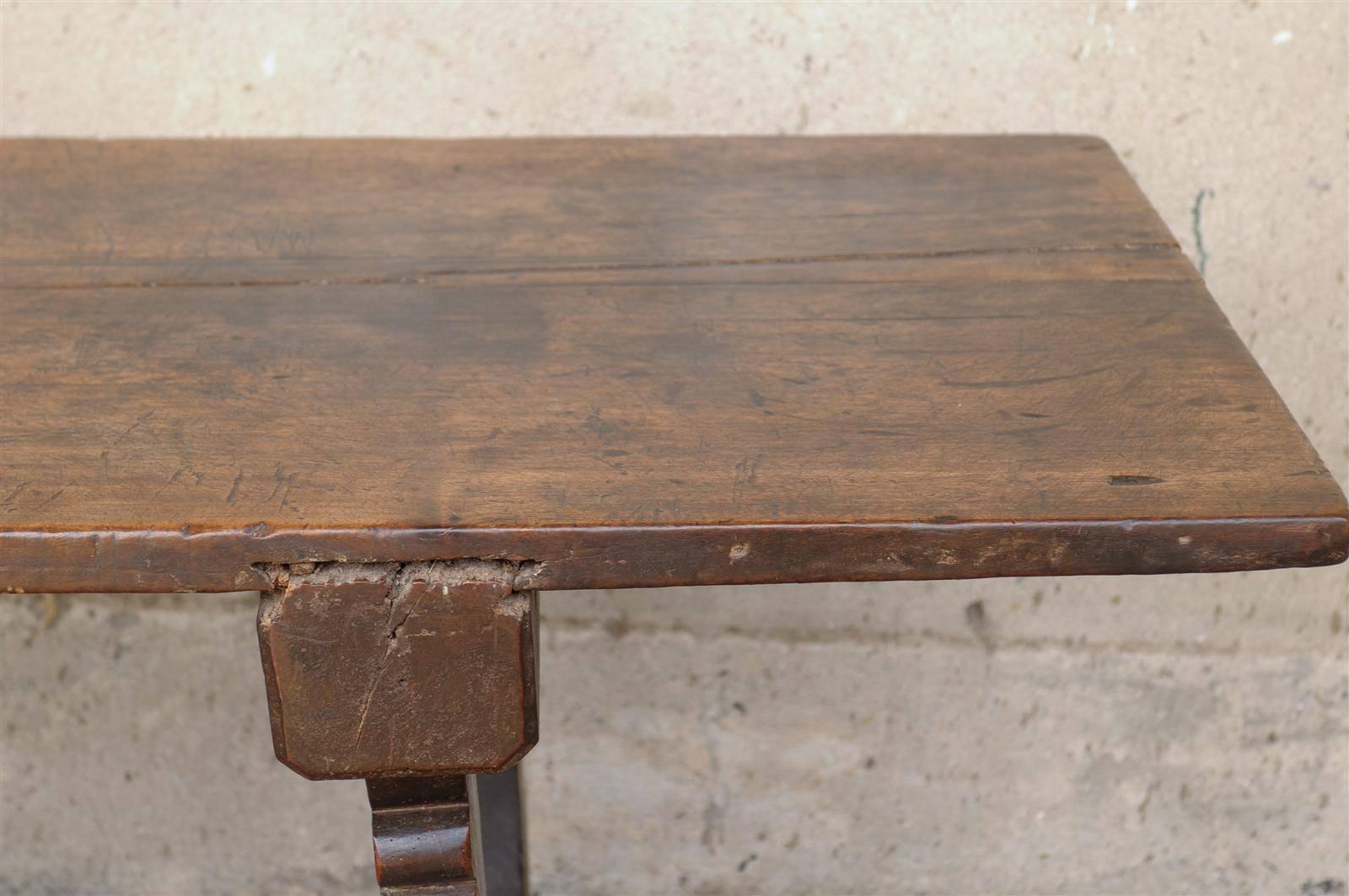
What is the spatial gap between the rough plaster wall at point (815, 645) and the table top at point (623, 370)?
21cm

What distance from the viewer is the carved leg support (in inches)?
26.7

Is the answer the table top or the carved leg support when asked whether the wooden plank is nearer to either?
the table top

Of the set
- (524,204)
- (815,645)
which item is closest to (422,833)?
(524,204)

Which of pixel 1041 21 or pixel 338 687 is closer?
A: pixel 338 687

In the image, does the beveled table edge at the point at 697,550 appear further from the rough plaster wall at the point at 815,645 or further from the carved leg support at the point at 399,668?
the rough plaster wall at the point at 815,645

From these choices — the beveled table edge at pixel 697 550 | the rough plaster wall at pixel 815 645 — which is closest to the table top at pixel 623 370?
the beveled table edge at pixel 697 550

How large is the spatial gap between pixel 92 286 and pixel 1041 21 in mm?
949

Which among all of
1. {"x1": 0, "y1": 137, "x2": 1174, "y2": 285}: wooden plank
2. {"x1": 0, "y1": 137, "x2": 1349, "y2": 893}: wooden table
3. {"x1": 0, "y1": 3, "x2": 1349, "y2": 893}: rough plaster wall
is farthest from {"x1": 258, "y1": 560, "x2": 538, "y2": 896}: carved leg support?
{"x1": 0, "y1": 3, "x2": 1349, "y2": 893}: rough plaster wall

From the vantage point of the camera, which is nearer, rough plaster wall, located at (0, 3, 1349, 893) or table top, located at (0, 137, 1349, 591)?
table top, located at (0, 137, 1349, 591)

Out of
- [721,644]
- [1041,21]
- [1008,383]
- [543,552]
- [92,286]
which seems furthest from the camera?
[721,644]

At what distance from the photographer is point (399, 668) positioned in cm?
69

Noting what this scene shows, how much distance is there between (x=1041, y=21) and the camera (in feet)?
4.11

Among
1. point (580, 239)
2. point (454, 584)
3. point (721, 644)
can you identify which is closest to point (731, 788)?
point (721, 644)

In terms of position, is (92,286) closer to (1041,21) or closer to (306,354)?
(306,354)
